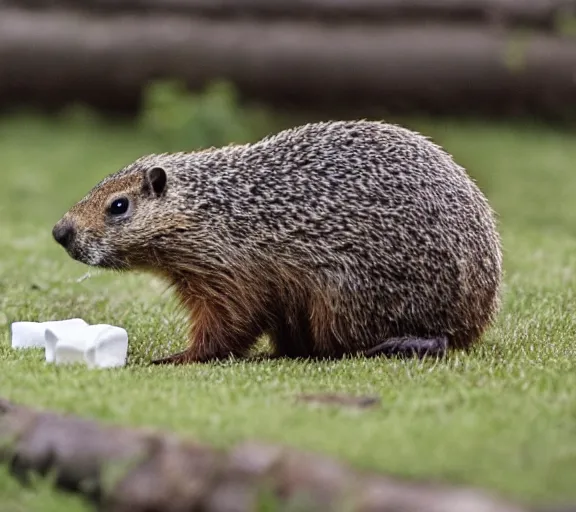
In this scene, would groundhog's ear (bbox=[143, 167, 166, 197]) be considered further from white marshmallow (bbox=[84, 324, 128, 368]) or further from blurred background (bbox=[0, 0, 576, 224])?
blurred background (bbox=[0, 0, 576, 224])

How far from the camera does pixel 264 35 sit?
13531 millimetres

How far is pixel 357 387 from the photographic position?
5090 millimetres

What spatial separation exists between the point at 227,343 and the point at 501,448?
8.35 ft

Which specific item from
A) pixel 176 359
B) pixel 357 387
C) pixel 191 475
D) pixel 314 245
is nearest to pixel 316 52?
pixel 314 245

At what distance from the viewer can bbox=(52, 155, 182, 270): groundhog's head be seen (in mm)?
6352

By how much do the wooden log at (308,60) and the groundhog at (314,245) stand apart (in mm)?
7131

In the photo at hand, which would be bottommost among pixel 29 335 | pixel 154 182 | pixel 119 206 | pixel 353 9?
pixel 29 335

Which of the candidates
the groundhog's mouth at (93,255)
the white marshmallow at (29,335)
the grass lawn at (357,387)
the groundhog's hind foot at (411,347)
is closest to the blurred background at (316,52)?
the grass lawn at (357,387)

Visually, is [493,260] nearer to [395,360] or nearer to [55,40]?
[395,360]

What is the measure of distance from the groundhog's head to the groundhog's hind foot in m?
1.27

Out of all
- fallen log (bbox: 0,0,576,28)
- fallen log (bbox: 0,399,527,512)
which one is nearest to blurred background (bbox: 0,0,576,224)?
fallen log (bbox: 0,0,576,28)

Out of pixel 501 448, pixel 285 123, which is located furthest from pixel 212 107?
pixel 501 448

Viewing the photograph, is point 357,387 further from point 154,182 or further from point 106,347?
point 154,182

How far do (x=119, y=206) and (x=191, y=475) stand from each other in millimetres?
2841
